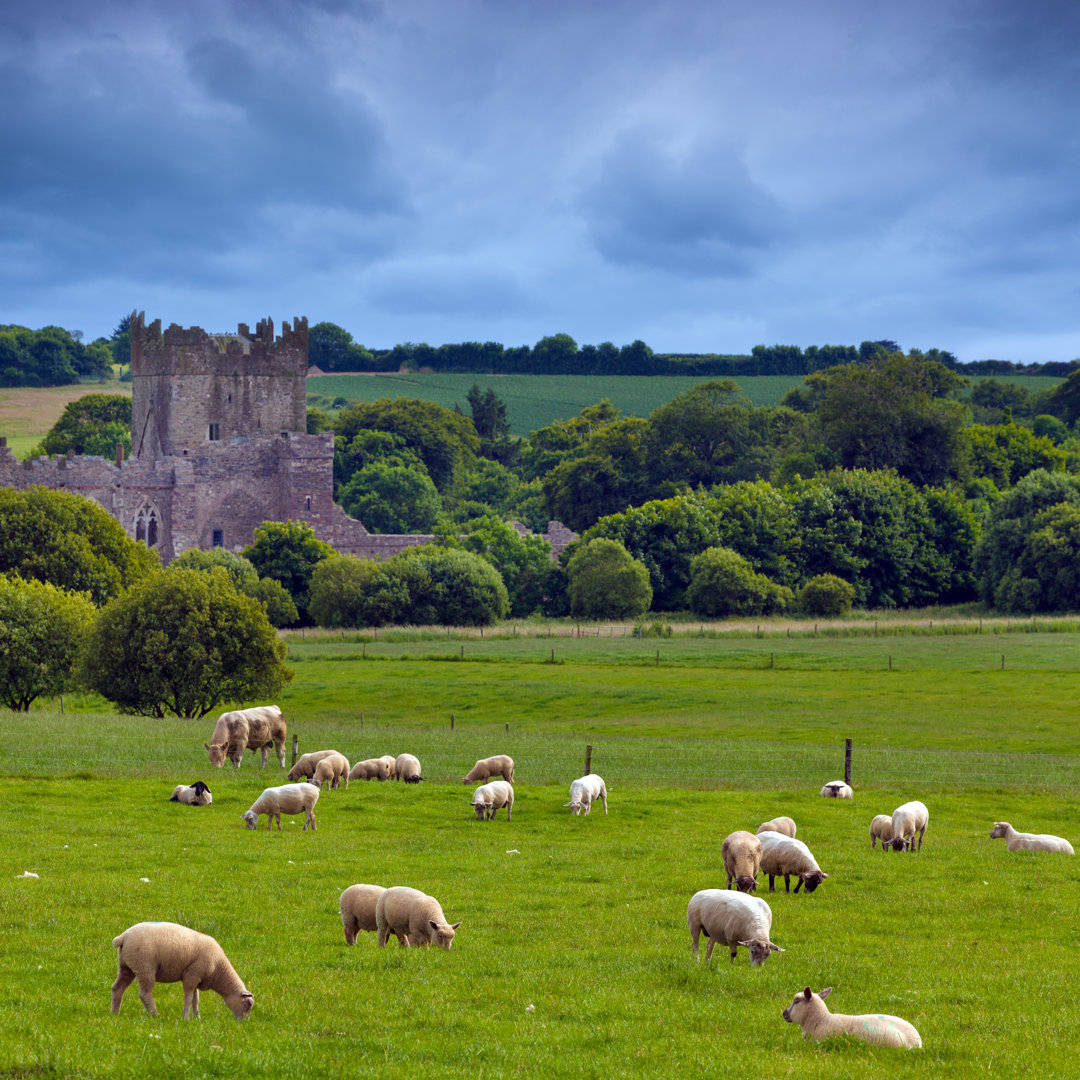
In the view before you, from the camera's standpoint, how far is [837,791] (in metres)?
28.2

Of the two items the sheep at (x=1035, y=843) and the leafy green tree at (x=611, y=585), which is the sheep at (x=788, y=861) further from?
the leafy green tree at (x=611, y=585)

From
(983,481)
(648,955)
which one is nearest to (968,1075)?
(648,955)

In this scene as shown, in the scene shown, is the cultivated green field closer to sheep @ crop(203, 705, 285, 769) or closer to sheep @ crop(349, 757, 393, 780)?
sheep @ crop(203, 705, 285, 769)

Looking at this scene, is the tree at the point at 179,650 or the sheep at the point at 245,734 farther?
the tree at the point at 179,650

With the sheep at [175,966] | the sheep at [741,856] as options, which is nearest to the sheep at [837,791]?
the sheep at [741,856]

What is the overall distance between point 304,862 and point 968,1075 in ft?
38.0

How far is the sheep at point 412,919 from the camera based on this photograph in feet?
47.9

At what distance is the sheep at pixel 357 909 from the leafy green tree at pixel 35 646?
37.0 meters

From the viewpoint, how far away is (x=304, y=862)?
19.7 m

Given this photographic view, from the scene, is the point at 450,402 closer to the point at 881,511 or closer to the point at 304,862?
the point at 881,511

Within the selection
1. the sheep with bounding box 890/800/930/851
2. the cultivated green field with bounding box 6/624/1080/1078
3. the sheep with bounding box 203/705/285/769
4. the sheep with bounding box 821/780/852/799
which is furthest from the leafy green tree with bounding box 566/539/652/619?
the sheep with bounding box 890/800/930/851

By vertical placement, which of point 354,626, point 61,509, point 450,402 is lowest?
point 354,626

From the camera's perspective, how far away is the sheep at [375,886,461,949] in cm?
1461

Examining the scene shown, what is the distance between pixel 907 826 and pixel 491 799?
7.77 meters
